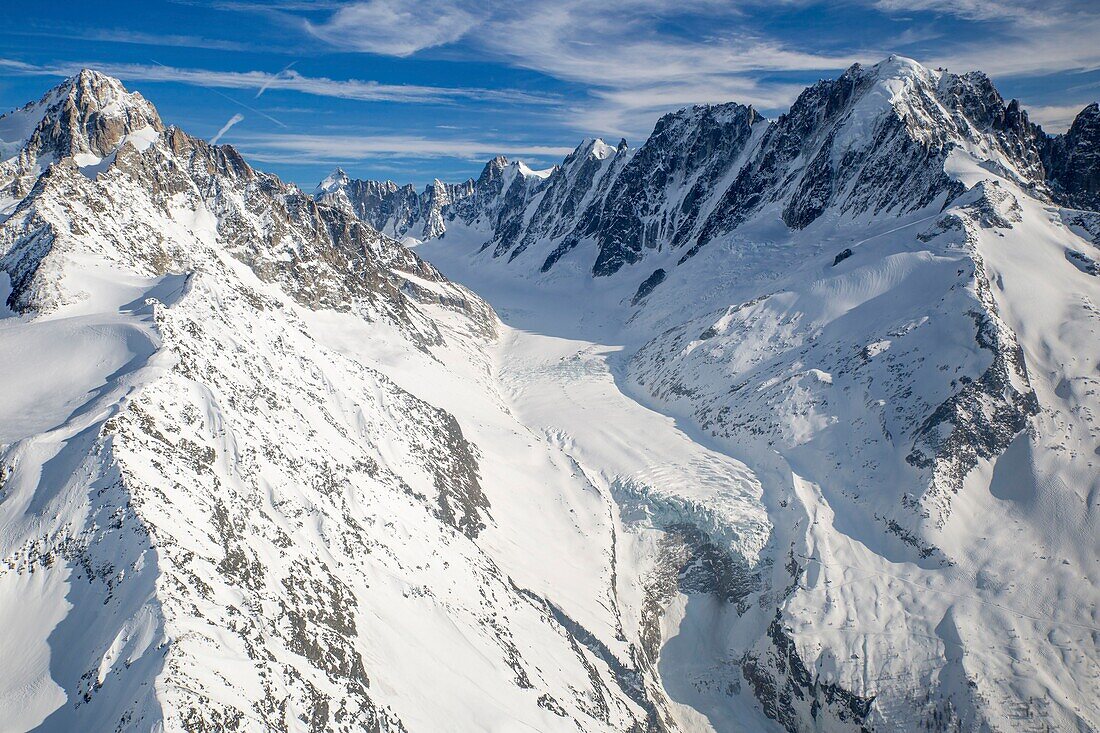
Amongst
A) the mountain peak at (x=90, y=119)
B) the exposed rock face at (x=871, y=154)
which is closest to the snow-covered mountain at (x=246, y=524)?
the mountain peak at (x=90, y=119)

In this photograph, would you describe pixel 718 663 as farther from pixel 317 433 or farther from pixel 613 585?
pixel 317 433

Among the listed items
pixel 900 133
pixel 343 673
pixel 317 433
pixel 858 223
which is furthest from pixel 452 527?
pixel 900 133

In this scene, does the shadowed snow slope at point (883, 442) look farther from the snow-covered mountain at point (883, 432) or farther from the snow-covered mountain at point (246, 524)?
the snow-covered mountain at point (246, 524)

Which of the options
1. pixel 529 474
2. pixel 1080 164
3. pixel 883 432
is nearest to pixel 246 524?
pixel 529 474

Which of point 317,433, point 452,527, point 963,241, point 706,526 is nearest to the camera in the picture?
point 317,433

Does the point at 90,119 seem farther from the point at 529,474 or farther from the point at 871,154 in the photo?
the point at 871,154
